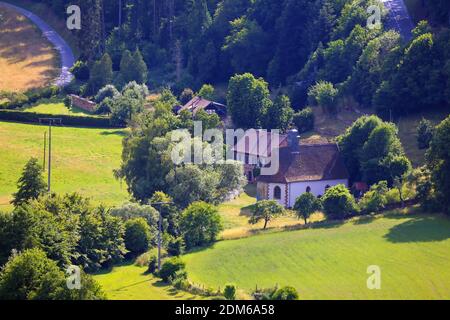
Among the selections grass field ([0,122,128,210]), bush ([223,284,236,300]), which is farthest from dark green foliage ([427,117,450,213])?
grass field ([0,122,128,210])

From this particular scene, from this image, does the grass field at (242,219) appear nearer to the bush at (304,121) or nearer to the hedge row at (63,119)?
the bush at (304,121)

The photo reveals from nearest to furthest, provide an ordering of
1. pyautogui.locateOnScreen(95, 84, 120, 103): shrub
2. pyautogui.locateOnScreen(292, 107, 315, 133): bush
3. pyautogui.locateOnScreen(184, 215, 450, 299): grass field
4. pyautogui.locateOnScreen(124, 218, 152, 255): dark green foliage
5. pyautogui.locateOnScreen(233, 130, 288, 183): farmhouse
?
1. pyautogui.locateOnScreen(184, 215, 450, 299): grass field
2. pyautogui.locateOnScreen(124, 218, 152, 255): dark green foliage
3. pyautogui.locateOnScreen(233, 130, 288, 183): farmhouse
4. pyautogui.locateOnScreen(292, 107, 315, 133): bush
5. pyautogui.locateOnScreen(95, 84, 120, 103): shrub

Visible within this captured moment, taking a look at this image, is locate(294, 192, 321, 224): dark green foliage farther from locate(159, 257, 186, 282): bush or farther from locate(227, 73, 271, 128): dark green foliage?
locate(227, 73, 271, 128): dark green foliage

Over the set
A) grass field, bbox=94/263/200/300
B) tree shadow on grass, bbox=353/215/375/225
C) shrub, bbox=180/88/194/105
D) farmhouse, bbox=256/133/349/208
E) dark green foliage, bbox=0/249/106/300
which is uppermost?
shrub, bbox=180/88/194/105

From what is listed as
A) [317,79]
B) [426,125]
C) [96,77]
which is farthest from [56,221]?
[96,77]

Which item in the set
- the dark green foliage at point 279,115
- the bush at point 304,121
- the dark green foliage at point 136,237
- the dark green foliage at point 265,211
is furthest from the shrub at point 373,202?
the bush at point 304,121

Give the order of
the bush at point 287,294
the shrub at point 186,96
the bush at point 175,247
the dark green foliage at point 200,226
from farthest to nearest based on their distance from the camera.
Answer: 1. the shrub at point 186,96
2. the dark green foliage at point 200,226
3. the bush at point 175,247
4. the bush at point 287,294

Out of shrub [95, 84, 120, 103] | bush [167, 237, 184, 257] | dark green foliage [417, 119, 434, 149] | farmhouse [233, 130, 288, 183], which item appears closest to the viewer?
bush [167, 237, 184, 257]
